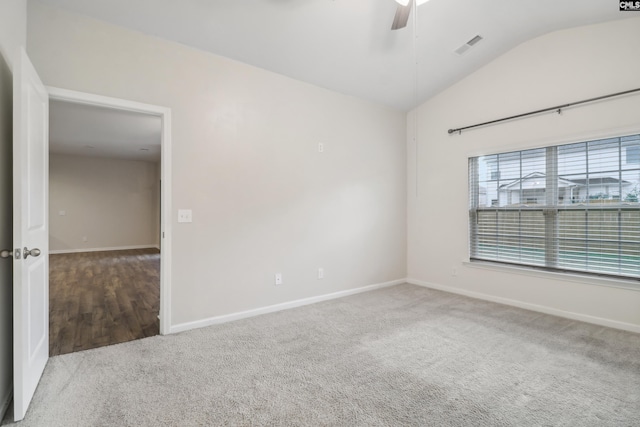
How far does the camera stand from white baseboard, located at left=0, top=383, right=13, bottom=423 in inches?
67.2

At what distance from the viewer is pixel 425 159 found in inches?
183

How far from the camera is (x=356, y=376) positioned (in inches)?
83.3

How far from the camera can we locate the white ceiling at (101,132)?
440 cm

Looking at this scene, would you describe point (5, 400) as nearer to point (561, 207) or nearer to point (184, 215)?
point (184, 215)

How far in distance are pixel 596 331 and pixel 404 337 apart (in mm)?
1901

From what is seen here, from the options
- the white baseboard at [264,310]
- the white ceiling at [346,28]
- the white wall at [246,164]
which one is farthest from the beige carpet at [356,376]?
the white ceiling at [346,28]

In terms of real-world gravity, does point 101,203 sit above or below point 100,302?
above

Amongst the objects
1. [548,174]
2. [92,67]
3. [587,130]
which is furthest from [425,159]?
[92,67]

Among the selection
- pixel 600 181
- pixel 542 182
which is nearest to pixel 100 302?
pixel 542 182

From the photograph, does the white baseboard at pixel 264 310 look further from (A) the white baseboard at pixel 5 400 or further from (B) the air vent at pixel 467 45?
(B) the air vent at pixel 467 45

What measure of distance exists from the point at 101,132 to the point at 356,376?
6.28 metres

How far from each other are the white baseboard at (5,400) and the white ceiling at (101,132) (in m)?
2.54

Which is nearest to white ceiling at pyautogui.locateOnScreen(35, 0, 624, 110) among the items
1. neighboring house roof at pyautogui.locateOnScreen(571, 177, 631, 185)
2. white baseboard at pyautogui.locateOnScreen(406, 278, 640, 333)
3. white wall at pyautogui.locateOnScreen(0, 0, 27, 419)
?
white wall at pyautogui.locateOnScreen(0, 0, 27, 419)

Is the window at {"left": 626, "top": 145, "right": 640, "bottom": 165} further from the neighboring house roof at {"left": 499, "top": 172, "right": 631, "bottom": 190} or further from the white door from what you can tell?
the white door
